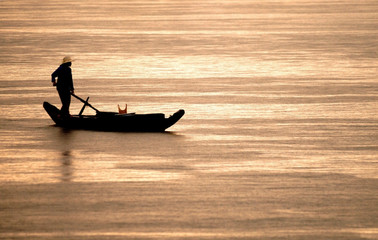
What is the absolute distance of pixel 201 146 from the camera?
65.9 ft

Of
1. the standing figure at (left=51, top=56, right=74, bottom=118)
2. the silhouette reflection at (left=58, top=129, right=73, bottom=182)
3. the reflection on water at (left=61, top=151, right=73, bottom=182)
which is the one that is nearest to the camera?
the reflection on water at (left=61, top=151, right=73, bottom=182)

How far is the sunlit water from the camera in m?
14.5

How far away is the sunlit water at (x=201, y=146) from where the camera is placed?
14.5 m

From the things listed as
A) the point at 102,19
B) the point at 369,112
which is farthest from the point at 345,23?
the point at 369,112

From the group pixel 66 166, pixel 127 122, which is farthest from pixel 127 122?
pixel 66 166

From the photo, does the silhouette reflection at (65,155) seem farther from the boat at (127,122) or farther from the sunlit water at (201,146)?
the boat at (127,122)

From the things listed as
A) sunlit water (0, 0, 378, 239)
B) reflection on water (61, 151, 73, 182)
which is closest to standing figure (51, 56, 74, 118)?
sunlit water (0, 0, 378, 239)

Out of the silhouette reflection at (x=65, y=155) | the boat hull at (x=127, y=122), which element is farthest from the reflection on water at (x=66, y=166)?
the boat hull at (x=127, y=122)

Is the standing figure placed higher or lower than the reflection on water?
higher

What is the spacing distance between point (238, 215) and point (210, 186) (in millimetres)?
1929

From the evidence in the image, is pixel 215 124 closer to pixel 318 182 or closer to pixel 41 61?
pixel 318 182

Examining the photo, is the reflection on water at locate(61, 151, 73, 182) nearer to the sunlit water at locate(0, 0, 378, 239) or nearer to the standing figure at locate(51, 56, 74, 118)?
the sunlit water at locate(0, 0, 378, 239)

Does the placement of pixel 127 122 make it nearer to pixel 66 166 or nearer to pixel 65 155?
pixel 65 155

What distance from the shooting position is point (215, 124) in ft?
74.7
